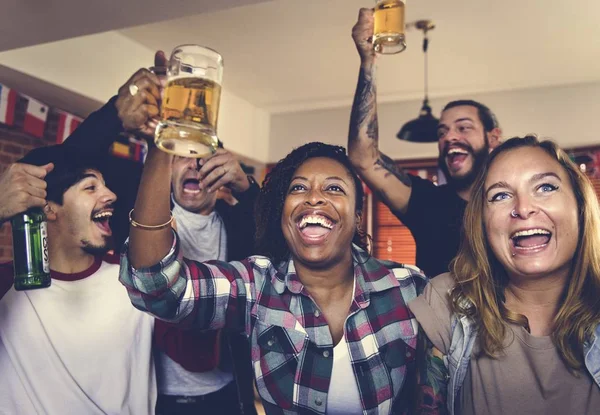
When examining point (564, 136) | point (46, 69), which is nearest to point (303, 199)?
point (46, 69)

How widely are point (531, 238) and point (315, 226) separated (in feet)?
1.79

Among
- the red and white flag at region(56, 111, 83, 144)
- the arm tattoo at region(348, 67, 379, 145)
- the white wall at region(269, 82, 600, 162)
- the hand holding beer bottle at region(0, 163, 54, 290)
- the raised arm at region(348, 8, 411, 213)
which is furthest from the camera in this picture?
the white wall at region(269, 82, 600, 162)

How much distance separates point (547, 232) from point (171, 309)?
0.90 m

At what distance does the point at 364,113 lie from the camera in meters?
1.83

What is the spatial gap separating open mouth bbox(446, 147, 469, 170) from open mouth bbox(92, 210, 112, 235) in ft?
4.60

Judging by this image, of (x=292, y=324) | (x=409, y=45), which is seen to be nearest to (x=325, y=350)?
(x=292, y=324)

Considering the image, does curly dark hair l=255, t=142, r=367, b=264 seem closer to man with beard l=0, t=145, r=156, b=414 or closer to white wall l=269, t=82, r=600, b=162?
man with beard l=0, t=145, r=156, b=414

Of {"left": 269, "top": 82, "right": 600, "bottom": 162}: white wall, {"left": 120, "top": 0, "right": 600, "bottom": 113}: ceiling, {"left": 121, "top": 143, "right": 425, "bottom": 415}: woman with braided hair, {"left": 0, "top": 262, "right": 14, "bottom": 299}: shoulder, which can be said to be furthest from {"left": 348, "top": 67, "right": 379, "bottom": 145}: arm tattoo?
{"left": 269, "top": 82, "right": 600, "bottom": 162}: white wall

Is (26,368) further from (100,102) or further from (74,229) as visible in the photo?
(100,102)

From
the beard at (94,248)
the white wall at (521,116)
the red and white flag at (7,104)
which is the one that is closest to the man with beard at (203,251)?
the beard at (94,248)

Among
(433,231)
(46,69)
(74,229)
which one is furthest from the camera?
(46,69)

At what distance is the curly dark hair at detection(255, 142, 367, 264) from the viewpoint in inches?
64.2

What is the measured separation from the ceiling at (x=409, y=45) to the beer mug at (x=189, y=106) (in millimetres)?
2687

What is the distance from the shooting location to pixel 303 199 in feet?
4.90
